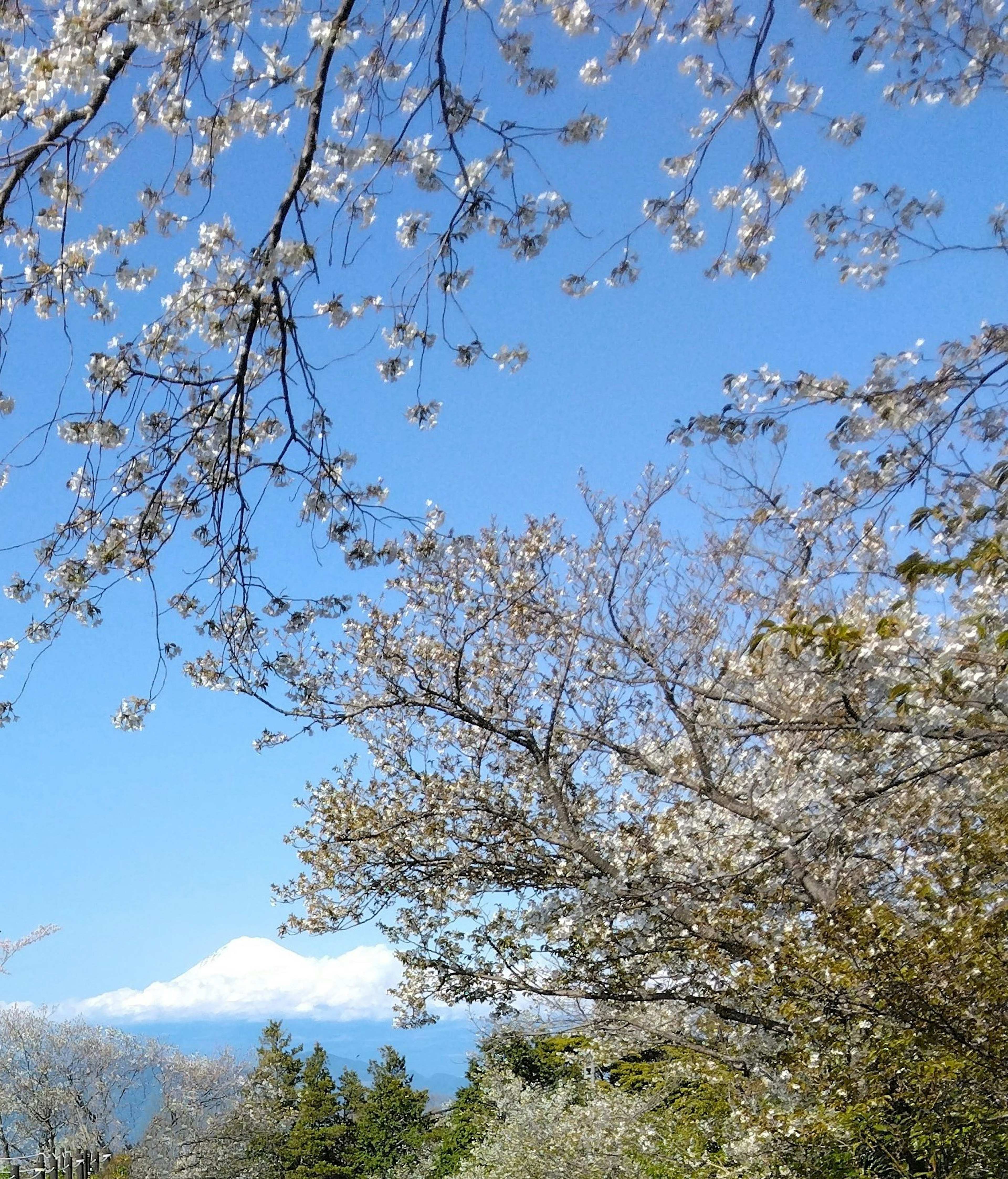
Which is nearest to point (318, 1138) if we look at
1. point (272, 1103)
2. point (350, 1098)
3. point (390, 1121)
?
point (350, 1098)

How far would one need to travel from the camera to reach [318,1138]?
75.0ft

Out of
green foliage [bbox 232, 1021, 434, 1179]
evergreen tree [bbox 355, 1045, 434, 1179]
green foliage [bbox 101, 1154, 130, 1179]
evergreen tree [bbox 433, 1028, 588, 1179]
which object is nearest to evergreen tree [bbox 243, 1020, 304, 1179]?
green foliage [bbox 232, 1021, 434, 1179]

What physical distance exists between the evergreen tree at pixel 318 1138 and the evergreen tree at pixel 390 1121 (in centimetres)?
56

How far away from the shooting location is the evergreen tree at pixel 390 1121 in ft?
71.9

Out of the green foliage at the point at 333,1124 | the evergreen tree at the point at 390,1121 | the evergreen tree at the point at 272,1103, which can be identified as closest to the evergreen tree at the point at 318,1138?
the green foliage at the point at 333,1124

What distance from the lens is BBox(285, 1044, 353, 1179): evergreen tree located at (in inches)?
874

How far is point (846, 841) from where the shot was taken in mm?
5395

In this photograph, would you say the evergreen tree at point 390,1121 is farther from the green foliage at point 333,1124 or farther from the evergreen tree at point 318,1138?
the evergreen tree at point 318,1138

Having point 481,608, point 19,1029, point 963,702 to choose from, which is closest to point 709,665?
point 481,608

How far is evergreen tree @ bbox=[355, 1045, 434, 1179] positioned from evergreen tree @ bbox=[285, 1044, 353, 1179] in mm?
557

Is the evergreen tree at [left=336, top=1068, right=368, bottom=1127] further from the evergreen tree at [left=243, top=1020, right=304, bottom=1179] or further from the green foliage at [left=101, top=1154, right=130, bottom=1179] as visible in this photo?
the green foliage at [left=101, top=1154, right=130, bottom=1179]

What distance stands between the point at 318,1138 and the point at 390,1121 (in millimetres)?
2049

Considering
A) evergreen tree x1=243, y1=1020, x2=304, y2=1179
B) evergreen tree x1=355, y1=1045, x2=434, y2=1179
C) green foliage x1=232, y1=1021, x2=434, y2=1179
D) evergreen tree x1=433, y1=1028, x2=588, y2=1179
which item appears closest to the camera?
evergreen tree x1=433, y1=1028, x2=588, y2=1179

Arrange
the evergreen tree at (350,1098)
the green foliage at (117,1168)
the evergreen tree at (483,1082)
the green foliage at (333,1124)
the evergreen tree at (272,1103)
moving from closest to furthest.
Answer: the evergreen tree at (483,1082) < the green foliage at (117,1168) < the green foliage at (333,1124) < the evergreen tree at (272,1103) < the evergreen tree at (350,1098)
